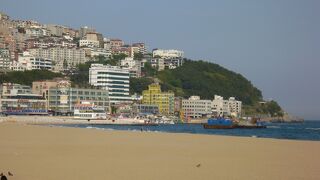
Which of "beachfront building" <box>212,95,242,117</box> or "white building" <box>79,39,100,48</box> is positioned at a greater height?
"white building" <box>79,39,100,48</box>

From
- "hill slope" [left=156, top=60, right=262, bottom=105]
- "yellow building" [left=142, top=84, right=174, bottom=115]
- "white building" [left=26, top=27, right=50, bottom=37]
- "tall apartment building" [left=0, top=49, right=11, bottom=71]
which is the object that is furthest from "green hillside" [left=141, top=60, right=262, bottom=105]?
"white building" [left=26, top=27, right=50, bottom=37]

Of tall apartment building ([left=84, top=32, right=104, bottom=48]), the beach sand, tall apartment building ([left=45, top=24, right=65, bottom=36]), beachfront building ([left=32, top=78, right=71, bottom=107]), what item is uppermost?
tall apartment building ([left=45, top=24, right=65, bottom=36])

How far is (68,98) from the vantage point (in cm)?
11906

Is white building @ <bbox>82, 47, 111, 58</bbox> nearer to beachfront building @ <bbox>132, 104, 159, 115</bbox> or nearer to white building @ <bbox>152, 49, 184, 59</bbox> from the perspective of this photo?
white building @ <bbox>152, 49, 184, 59</bbox>

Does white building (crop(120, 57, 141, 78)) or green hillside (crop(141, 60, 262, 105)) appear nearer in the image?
white building (crop(120, 57, 141, 78))

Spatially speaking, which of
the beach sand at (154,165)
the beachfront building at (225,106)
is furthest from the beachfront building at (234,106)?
the beach sand at (154,165)

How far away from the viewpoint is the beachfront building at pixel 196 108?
14550cm

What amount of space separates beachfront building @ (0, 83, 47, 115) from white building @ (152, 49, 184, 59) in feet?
253

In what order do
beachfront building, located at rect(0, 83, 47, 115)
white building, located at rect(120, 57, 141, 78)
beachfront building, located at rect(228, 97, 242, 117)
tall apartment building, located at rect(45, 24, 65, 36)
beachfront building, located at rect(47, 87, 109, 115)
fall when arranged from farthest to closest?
1. tall apartment building, located at rect(45, 24, 65, 36)
2. white building, located at rect(120, 57, 141, 78)
3. beachfront building, located at rect(228, 97, 242, 117)
4. beachfront building, located at rect(47, 87, 109, 115)
5. beachfront building, located at rect(0, 83, 47, 115)

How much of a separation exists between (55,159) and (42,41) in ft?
518

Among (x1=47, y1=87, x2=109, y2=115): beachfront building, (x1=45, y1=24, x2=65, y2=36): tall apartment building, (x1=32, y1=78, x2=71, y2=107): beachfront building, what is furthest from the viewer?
(x1=45, y1=24, x2=65, y2=36): tall apartment building

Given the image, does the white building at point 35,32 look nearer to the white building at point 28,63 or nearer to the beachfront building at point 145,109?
the white building at point 28,63

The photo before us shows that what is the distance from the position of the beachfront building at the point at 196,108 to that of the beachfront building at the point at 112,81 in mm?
16007

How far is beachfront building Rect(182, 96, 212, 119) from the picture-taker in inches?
5728
